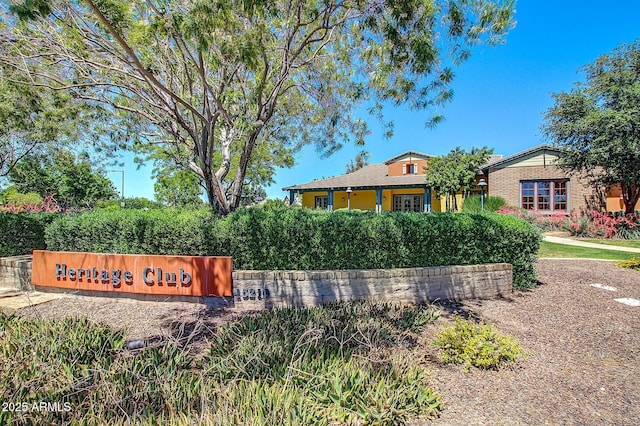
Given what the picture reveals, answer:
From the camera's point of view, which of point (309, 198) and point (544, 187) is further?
point (309, 198)

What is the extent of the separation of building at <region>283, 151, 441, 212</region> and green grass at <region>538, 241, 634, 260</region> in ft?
37.0

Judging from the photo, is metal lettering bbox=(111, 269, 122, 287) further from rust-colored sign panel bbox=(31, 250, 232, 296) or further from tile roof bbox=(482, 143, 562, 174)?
tile roof bbox=(482, 143, 562, 174)

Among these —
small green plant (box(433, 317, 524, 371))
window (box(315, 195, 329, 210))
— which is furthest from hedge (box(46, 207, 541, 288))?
window (box(315, 195, 329, 210))

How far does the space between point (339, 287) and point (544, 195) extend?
20624 mm

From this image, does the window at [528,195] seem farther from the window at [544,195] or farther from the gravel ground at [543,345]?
the gravel ground at [543,345]

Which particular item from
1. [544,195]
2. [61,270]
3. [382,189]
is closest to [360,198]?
[382,189]

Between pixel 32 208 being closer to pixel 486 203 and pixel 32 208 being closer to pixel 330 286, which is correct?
pixel 330 286

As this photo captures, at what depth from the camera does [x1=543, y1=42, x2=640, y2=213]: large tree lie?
1491 centimetres

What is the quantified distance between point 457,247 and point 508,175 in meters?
18.3

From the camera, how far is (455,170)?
20609 millimetres

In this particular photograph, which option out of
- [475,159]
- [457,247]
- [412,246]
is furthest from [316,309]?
[475,159]

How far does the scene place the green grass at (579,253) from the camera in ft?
33.7

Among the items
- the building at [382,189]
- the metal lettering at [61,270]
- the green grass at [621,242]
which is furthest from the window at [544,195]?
the metal lettering at [61,270]

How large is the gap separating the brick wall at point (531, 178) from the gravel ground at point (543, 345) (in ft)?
49.1
